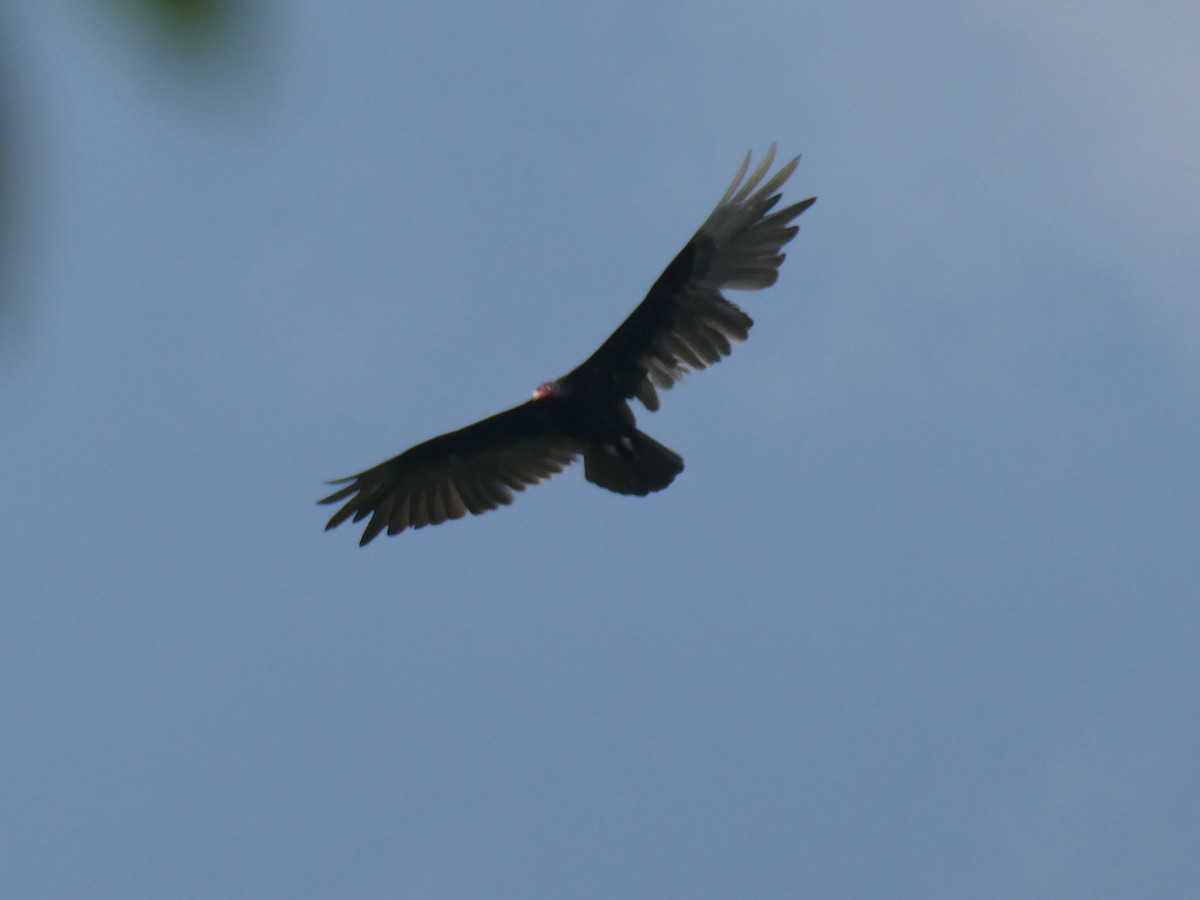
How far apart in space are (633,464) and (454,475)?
5.40 ft

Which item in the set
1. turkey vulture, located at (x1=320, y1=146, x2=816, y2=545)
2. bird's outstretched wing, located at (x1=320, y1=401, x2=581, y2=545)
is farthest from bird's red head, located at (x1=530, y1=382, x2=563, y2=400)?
bird's outstretched wing, located at (x1=320, y1=401, x2=581, y2=545)

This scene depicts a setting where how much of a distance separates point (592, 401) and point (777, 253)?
1609mm

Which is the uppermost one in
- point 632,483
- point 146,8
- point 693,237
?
point 693,237

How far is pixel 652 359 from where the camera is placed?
9.34 metres

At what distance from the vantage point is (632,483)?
30.4 feet

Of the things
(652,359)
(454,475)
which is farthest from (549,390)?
(454,475)

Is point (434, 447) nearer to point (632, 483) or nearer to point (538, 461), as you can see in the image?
point (538, 461)

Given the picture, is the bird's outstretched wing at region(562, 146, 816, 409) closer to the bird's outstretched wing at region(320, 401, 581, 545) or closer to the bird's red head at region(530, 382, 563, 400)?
the bird's red head at region(530, 382, 563, 400)

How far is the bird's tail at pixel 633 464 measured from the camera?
A: 910 centimetres

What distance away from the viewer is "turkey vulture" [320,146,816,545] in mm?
9078

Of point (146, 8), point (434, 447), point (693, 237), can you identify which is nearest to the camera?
point (146, 8)

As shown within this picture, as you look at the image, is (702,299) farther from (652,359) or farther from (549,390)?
(549,390)

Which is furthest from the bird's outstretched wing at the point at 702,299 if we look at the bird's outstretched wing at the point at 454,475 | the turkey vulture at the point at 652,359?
the bird's outstretched wing at the point at 454,475

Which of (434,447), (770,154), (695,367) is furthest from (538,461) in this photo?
(770,154)
